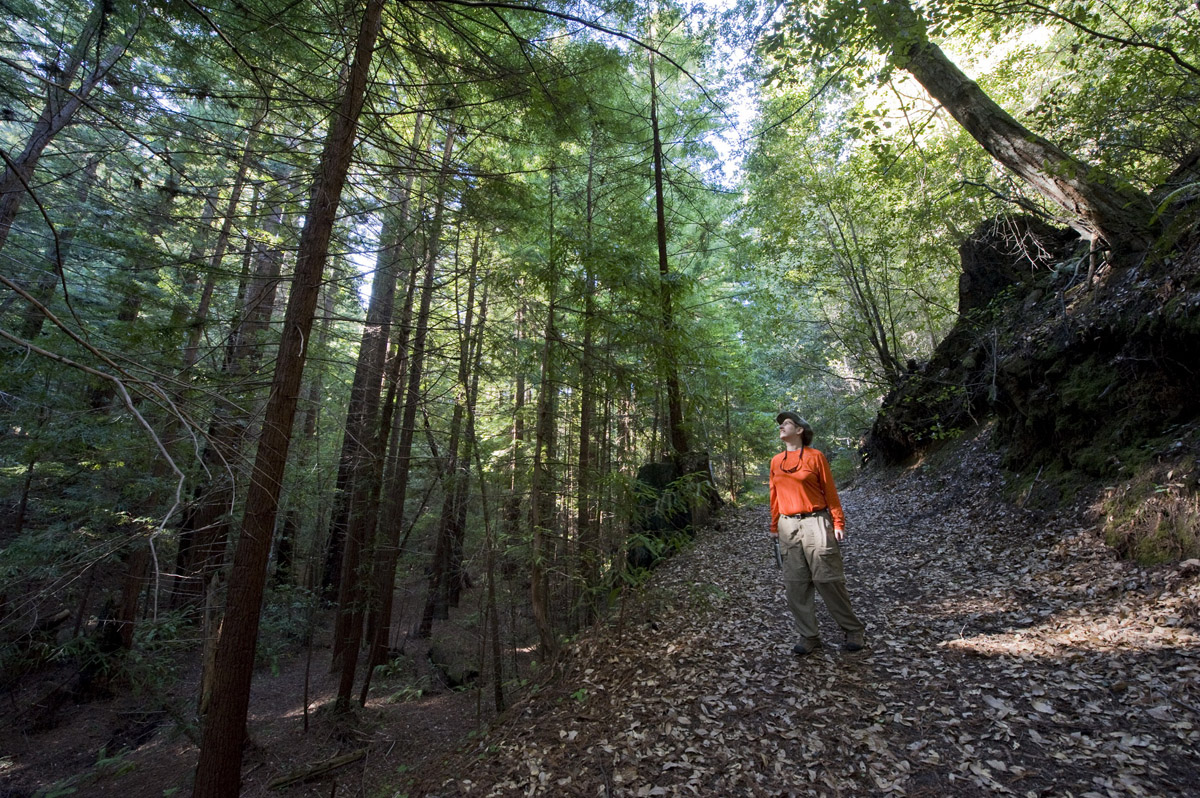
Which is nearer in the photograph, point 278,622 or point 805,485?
point 805,485

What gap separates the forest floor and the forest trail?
0.02 meters

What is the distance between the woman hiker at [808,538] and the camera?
4.43 metres

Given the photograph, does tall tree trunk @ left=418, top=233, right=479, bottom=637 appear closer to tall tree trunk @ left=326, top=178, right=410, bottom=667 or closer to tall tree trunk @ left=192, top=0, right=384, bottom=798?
tall tree trunk @ left=326, top=178, right=410, bottom=667

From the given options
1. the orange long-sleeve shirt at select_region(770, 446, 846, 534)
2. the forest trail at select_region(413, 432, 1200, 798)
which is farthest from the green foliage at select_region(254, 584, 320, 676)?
the orange long-sleeve shirt at select_region(770, 446, 846, 534)

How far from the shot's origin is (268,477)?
3.48 metres

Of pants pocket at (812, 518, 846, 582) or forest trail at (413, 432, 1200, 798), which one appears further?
pants pocket at (812, 518, 846, 582)

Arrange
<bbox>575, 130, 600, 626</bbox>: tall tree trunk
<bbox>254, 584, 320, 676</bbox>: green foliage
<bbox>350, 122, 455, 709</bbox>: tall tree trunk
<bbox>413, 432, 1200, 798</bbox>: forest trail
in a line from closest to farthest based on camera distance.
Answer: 1. <bbox>413, 432, 1200, 798</bbox>: forest trail
2. <bbox>575, 130, 600, 626</bbox>: tall tree trunk
3. <bbox>350, 122, 455, 709</bbox>: tall tree trunk
4. <bbox>254, 584, 320, 676</bbox>: green foliage

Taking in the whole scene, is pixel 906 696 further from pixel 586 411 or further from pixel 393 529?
pixel 393 529

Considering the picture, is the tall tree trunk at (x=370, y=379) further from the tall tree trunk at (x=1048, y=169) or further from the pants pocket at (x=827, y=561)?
the tall tree trunk at (x=1048, y=169)

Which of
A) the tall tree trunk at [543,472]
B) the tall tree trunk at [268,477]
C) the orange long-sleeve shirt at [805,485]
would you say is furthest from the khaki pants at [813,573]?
the tall tree trunk at [268,477]

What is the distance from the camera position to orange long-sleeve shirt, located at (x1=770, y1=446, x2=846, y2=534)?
4531 mm

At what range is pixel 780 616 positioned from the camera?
224 inches

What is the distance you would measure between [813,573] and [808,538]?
306 mm

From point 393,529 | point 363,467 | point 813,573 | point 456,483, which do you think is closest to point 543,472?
point 456,483
